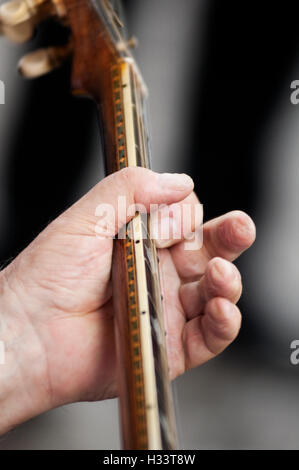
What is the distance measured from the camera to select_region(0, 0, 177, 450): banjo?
16.9 inches

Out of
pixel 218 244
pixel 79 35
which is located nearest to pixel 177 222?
pixel 218 244

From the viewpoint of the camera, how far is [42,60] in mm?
653

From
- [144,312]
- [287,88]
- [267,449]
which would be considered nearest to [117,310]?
[144,312]

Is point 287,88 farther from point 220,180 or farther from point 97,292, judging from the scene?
point 97,292

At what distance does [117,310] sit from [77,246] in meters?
0.10

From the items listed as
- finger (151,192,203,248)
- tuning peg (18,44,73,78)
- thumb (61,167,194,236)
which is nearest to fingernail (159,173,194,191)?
thumb (61,167,194,236)

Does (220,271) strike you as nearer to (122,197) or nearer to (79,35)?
(122,197)

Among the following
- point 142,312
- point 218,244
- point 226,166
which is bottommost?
point 142,312

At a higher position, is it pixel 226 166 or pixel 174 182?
pixel 226 166

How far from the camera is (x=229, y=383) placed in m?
0.83

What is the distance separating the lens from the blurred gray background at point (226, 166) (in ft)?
2.73

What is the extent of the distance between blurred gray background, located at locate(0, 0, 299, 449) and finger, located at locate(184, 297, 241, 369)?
0.21 metres

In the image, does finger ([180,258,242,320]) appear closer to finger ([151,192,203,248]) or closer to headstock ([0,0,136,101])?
finger ([151,192,203,248])

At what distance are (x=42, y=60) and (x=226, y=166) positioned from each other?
1.20 ft
